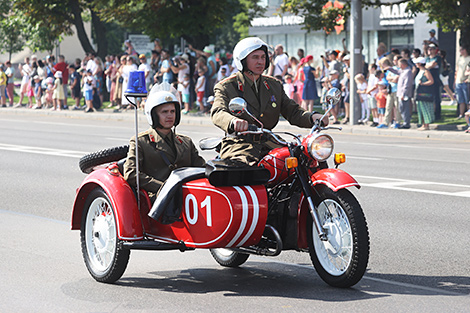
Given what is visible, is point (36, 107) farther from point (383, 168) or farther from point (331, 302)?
point (331, 302)

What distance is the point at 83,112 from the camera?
31844mm

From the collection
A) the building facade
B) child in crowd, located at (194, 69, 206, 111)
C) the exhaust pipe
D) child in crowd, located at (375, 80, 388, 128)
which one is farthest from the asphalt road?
the building facade

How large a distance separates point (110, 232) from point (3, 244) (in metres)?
2.08

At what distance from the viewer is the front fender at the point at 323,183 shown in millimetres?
6098

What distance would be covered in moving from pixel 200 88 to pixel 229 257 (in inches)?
822

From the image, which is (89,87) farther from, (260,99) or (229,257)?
(260,99)

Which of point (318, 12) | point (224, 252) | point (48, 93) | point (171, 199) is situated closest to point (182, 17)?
point (48, 93)

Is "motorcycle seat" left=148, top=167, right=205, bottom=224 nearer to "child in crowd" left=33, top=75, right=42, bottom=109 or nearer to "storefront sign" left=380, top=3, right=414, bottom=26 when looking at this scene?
"child in crowd" left=33, top=75, right=42, bottom=109

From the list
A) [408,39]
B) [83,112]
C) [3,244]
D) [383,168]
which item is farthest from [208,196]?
[408,39]

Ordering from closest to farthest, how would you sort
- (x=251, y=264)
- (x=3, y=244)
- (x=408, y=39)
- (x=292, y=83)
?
(x=251, y=264), (x=3, y=244), (x=292, y=83), (x=408, y=39)

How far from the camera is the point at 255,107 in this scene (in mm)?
6934

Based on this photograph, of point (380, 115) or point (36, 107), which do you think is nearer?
point (380, 115)

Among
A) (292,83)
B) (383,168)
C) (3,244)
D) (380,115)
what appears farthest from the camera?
(292,83)

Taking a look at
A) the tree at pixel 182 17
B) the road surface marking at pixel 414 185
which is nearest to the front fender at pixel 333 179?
the road surface marking at pixel 414 185
